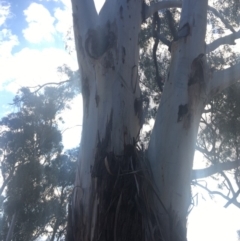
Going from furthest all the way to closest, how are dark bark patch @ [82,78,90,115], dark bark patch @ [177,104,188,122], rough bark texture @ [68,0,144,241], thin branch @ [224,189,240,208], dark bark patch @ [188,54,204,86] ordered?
thin branch @ [224,189,240,208], dark bark patch @ [82,78,90,115], dark bark patch @ [188,54,204,86], dark bark patch @ [177,104,188,122], rough bark texture @ [68,0,144,241]

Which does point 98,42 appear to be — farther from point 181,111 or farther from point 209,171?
point 209,171

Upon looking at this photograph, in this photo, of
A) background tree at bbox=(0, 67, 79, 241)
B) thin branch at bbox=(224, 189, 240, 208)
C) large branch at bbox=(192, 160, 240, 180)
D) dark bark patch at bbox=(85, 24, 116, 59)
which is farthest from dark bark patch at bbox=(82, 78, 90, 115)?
background tree at bbox=(0, 67, 79, 241)

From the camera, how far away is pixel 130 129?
2.66 meters

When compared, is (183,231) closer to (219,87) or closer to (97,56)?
(219,87)

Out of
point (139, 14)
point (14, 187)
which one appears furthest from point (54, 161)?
point (139, 14)

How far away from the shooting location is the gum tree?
7.65ft

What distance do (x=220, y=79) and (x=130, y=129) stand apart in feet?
2.60

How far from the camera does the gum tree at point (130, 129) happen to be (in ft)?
7.65

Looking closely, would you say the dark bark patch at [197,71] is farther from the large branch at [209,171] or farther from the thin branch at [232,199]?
the thin branch at [232,199]

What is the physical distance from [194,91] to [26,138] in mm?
10661

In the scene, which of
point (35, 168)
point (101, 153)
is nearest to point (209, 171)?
point (101, 153)

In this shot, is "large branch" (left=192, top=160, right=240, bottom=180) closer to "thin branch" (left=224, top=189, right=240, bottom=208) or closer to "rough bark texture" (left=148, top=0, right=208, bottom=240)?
"thin branch" (left=224, top=189, right=240, bottom=208)

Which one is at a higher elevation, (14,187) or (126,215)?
(14,187)

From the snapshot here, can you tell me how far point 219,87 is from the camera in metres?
2.94
